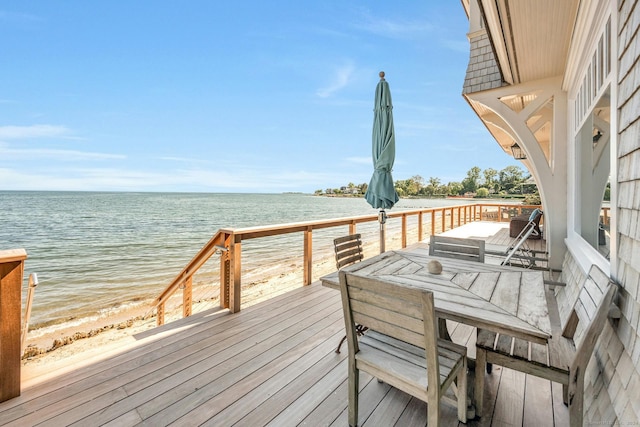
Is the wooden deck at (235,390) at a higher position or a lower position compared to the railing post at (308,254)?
lower

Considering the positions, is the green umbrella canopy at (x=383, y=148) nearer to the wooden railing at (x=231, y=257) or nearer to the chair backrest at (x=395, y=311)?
the wooden railing at (x=231, y=257)

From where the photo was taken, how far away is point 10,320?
1.67m

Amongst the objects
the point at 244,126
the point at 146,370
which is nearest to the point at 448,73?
the point at 146,370

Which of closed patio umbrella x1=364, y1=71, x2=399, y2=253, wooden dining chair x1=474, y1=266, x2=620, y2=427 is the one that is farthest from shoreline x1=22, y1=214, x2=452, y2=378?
wooden dining chair x1=474, y1=266, x2=620, y2=427

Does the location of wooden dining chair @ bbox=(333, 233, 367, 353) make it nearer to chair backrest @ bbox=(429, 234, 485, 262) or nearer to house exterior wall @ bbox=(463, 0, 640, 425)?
chair backrest @ bbox=(429, 234, 485, 262)

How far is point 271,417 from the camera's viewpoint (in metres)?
1.58

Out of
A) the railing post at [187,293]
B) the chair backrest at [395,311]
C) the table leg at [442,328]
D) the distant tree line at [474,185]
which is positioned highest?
the distant tree line at [474,185]

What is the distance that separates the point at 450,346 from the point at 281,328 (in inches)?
65.4

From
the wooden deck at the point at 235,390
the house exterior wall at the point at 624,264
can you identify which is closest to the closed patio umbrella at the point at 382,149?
the wooden deck at the point at 235,390

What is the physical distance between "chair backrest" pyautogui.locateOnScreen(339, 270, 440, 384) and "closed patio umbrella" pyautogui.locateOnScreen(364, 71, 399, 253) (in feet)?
7.95

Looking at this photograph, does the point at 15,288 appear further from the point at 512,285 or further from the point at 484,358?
the point at 512,285

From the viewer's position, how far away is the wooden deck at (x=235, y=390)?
155 cm

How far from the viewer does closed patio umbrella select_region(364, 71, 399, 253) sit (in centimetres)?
351

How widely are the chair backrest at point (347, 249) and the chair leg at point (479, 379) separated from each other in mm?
1468
